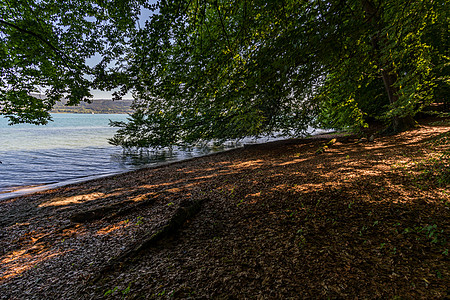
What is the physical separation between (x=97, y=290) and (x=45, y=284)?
1170mm

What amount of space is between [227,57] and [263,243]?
12.3 feet

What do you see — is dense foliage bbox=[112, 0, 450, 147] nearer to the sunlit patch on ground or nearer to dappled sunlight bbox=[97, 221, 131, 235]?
dappled sunlight bbox=[97, 221, 131, 235]

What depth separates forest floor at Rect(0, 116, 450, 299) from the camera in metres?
2.39

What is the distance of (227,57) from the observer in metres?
4.15

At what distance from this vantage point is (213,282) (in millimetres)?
2578

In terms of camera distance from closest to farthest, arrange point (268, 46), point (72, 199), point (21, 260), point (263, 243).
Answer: point (263, 243), point (268, 46), point (21, 260), point (72, 199)

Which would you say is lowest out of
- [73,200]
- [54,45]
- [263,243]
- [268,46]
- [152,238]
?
[263,243]

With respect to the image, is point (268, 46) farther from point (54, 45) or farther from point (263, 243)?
point (54, 45)

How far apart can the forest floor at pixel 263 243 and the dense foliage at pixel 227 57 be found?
2555 mm

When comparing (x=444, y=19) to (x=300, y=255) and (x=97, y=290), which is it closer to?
(x=300, y=255)

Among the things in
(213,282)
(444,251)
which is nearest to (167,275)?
(213,282)

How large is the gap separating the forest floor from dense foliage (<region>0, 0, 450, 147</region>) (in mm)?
2555

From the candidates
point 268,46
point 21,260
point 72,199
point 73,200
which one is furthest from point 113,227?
point 268,46

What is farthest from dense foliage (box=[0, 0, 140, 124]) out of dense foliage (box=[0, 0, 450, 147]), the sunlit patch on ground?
the sunlit patch on ground
